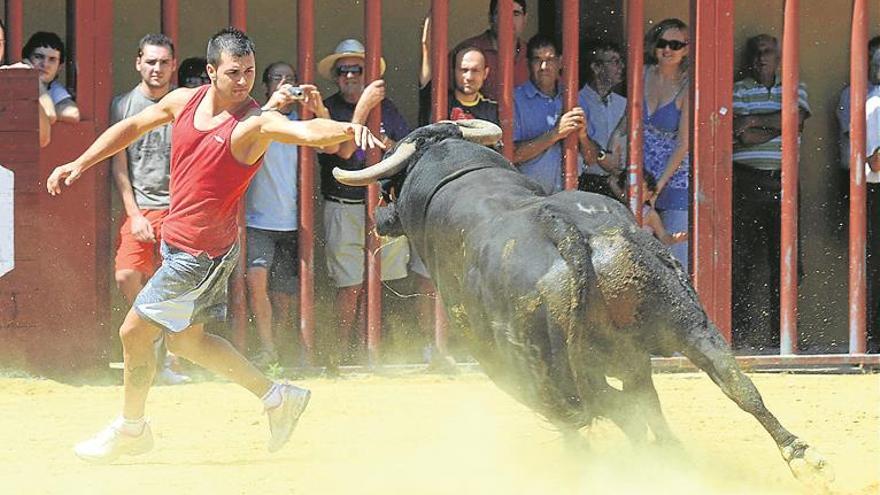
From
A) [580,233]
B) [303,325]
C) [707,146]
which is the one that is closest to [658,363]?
[707,146]

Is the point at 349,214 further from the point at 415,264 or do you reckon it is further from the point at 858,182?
the point at 858,182

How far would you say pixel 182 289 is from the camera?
20.6ft

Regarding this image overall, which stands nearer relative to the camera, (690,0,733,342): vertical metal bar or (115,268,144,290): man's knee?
(115,268,144,290): man's knee

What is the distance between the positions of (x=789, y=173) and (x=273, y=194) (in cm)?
304

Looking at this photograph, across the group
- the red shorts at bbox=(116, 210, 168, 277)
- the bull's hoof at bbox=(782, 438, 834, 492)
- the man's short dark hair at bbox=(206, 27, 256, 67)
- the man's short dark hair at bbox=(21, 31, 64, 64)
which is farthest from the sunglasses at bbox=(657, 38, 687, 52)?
the bull's hoof at bbox=(782, 438, 834, 492)

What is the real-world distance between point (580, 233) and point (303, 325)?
3.74 metres

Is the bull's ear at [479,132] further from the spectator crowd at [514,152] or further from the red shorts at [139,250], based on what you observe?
the red shorts at [139,250]

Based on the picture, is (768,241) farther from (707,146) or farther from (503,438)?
(503,438)

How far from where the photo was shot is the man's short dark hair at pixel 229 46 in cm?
627

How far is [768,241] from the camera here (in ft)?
33.1

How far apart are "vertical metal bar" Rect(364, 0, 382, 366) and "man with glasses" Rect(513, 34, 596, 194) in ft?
2.83

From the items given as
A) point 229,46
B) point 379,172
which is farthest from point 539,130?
point 229,46

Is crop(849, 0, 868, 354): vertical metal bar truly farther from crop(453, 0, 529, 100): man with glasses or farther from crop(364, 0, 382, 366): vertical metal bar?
crop(364, 0, 382, 366): vertical metal bar

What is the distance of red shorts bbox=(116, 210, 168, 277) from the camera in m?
8.38
